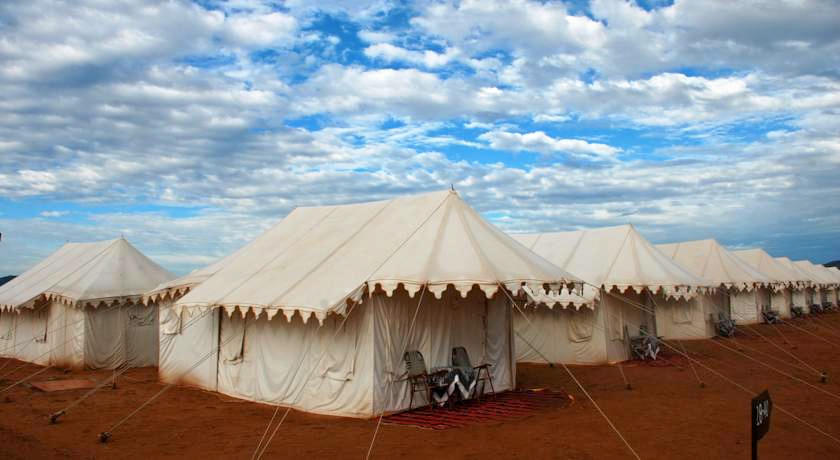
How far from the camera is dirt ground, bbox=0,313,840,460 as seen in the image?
685cm

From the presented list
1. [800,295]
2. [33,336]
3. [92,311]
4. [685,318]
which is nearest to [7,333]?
[33,336]

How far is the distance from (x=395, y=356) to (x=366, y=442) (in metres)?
1.77

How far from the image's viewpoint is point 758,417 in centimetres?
396

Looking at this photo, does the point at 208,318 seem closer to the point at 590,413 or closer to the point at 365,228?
the point at 365,228

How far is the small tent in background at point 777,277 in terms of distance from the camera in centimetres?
2466

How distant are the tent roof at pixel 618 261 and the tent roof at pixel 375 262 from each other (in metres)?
5.21

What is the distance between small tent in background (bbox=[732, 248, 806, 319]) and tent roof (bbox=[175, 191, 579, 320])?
18.7 metres

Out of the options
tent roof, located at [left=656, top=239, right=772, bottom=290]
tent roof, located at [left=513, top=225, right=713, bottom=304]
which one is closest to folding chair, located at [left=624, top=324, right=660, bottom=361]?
tent roof, located at [left=513, top=225, right=713, bottom=304]

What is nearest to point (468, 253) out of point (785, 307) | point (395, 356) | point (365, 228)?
point (395, 356)

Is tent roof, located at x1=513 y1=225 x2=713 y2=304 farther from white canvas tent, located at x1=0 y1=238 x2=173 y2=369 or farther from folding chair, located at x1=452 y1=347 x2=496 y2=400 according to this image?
white canvas tent, located at x1=0 y1=238 x2=173 y2=369

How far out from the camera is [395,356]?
346 inches

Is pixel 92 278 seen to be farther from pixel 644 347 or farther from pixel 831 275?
pixel 831 275

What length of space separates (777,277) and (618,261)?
564 inches

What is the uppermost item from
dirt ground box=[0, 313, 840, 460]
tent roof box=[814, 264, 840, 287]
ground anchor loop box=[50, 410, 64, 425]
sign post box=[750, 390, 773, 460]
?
tent roof box=[814, 264, 840, 287]
